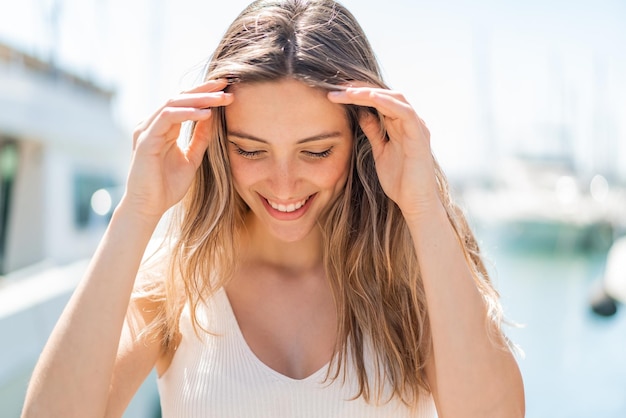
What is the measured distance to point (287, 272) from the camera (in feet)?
6.56

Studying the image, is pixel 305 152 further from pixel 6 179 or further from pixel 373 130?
pixel 6 179

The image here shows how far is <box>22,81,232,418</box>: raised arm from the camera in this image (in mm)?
1512

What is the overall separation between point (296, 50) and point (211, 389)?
2.91ft

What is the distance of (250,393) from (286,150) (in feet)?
2.02

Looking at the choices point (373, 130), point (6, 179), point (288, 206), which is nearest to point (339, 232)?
point (288, 206)

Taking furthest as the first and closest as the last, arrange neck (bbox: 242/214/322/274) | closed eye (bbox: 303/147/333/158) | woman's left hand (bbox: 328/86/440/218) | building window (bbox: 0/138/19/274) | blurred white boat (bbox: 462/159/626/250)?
blurred white boat (bbox: 462/159/626/250) < building window (bbox: 0/138/19/274) < neck (bbox: 242/214/322/274) < closed eye (bbox: 303/147/333/158) < woman's left hand (bbox: 328/86/440/218)

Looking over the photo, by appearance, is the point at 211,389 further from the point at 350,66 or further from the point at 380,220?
the point at 350,66

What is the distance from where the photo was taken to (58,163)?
7.20m

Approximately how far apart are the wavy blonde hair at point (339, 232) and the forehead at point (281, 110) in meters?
0.02

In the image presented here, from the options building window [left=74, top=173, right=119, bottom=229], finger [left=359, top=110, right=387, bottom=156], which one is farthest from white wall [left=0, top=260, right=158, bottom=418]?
finger [left=359, top=110, right=387, bottom=156]

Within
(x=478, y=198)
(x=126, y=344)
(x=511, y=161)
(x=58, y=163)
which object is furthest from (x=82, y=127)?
(x=478, y=198)

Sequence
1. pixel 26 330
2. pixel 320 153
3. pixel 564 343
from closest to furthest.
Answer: pixel 320 153, pixel 26 330, pixel 564 343

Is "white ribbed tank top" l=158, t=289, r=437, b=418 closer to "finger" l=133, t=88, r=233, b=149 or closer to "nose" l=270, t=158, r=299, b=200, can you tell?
"nose" l=270, t=158, r=299, b=200

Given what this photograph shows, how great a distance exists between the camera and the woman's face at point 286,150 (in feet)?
5.52
